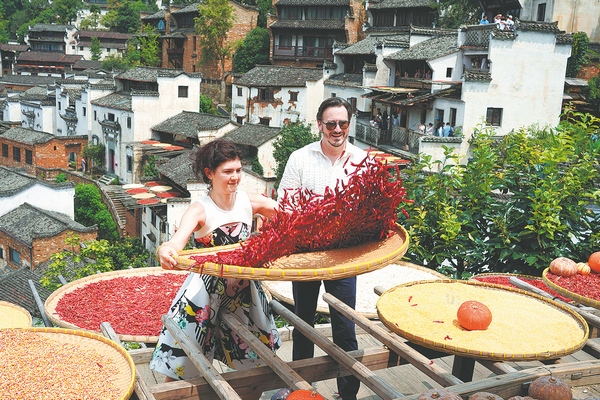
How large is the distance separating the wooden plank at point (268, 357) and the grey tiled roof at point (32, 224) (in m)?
19.2

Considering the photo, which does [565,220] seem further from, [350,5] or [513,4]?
[350,5]

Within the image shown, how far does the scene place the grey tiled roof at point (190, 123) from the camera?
98.1 ft

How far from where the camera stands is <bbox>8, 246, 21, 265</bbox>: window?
847 inches

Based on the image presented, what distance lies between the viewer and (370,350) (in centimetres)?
348

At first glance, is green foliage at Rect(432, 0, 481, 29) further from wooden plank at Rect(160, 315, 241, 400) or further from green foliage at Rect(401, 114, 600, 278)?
wooden plank at Rect(160, 315, 241, 400)

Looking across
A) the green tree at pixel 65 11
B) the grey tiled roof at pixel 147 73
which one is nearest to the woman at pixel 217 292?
the grey tiled roof at pixel 147 73

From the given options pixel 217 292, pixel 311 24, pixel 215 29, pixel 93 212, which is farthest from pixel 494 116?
pixel 215 29

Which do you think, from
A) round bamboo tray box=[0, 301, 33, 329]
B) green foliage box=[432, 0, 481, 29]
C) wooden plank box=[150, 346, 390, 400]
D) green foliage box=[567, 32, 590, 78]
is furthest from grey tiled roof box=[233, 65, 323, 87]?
wooden plank box=[150, 346, 390, 400]

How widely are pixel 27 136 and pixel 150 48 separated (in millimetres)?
15578

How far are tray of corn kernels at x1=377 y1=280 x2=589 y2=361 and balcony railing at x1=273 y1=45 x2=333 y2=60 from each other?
37.9 m

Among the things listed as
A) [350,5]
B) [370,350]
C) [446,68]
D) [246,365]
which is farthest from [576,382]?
[350,5]

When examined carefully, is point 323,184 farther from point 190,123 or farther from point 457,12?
point 457,12

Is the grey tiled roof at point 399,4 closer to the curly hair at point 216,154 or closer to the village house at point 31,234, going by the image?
the village house at point 31,234

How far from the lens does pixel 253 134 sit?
1096 inches
